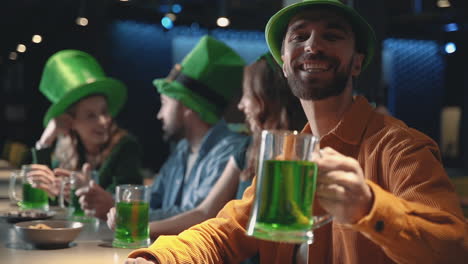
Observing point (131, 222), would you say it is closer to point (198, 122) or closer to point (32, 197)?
point (32, 197)

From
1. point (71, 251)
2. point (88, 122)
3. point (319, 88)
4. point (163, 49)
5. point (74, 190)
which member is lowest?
point (71, 251)

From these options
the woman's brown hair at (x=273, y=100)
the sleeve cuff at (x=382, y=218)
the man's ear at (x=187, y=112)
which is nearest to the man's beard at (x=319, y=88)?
the sleeve cuff at (x=382, y=218)

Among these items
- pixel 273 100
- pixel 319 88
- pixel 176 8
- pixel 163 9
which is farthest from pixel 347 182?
pixel 163 9

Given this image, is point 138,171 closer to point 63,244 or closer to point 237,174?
point 237,174

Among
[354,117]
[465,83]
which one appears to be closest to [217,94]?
[354,117]

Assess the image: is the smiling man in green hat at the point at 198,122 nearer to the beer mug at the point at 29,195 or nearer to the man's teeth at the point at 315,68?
the beer mug at the point at 29,195

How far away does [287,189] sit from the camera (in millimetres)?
1104

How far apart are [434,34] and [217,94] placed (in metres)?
8.93

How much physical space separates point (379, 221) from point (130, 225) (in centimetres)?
111

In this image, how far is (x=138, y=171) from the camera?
389cm

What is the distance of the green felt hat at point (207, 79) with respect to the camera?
3578mm

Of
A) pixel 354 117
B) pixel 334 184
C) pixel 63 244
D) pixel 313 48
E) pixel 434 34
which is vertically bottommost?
pixel 63 244

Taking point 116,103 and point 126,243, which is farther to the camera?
point 116,103

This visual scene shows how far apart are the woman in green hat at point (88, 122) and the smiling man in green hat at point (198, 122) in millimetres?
256
